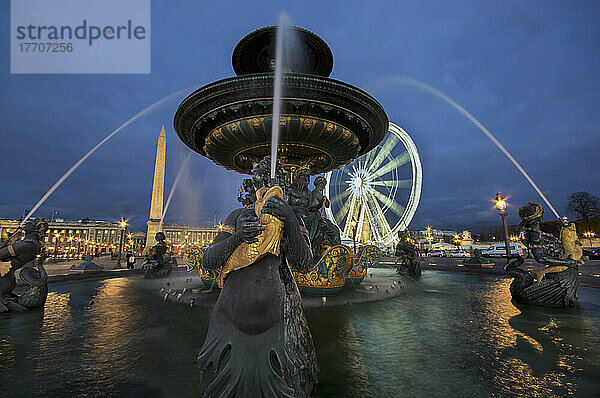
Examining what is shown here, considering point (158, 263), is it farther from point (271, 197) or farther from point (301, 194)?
point (271, 197)

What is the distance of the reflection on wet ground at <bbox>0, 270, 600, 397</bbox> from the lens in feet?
8.01

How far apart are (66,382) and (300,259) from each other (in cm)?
249

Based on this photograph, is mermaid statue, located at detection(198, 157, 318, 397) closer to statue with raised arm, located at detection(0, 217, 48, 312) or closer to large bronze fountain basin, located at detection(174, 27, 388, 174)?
large bronze fountain basin, located at detection(174, 27, 388, 174)

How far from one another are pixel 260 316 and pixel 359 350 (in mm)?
1938

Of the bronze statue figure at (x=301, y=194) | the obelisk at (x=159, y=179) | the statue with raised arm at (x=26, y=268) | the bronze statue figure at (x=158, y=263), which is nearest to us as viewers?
the statue with raised arm at (x=26, y=268)

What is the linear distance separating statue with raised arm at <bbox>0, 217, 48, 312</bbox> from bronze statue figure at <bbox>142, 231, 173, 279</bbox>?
505 centimetres

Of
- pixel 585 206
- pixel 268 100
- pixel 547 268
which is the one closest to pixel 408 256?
pixel 547 268

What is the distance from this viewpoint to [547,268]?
5656 millimetres

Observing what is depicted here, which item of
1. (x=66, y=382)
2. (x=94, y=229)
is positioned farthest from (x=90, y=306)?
(x=94, y=229)

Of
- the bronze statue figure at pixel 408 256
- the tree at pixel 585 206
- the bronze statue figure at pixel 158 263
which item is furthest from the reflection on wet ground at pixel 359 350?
the tree at pixel 585 206

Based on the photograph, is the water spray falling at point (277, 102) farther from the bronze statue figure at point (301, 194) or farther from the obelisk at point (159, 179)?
the obelisk at point (159, 179)

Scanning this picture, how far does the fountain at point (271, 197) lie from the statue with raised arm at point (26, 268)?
11.4ft

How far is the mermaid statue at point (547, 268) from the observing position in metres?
5.42

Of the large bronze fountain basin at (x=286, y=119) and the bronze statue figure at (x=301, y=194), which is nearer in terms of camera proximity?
the large bronze fountain basin at (x=286, y=119)
